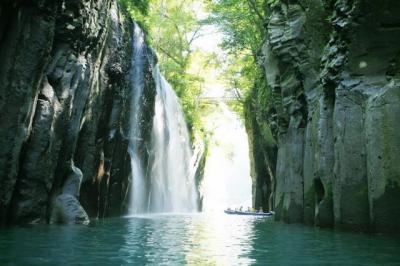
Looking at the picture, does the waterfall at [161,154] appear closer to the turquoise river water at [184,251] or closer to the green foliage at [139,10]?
the green foliage at [139,10]

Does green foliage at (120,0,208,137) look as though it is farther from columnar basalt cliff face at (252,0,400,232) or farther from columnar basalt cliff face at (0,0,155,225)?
columnar basalt cliff face at (252,0,400,232)

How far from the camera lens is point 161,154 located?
29500mm

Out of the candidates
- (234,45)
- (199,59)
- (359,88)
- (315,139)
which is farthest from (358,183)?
(199,59)

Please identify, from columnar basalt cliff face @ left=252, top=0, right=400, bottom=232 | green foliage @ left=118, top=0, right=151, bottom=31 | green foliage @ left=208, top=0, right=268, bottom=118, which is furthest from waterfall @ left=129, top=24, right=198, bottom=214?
columnar basalt cliff face @ left=252, top=0, right=400, bottom=232

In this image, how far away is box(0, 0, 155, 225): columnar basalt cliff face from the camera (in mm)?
11453

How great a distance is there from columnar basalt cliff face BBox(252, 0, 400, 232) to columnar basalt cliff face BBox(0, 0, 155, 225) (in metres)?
7.49

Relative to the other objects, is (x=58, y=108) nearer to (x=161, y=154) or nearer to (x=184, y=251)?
(x=184, y=251)

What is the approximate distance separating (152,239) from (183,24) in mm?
31757

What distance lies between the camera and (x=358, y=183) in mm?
11352

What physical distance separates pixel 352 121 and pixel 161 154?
18.8 meters

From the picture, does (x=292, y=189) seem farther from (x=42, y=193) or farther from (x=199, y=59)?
(x=199, y=59)

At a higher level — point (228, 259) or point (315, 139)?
point (315, 139)

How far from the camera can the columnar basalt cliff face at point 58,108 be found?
451 inches

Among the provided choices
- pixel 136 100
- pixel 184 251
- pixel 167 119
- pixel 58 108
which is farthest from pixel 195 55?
pixel 184 251
